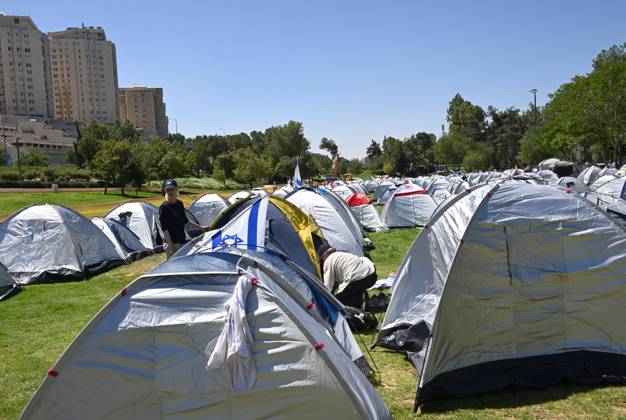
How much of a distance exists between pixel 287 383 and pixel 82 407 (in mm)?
1611

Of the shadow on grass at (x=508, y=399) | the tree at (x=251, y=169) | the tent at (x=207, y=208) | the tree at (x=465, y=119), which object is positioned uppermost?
the tree at (x=465, y=119)

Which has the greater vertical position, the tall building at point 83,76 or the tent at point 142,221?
the tall building at point 83,76

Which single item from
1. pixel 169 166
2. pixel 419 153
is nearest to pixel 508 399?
pixel 169 166

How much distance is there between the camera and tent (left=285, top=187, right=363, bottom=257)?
11.1 meters

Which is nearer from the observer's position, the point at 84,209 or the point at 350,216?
the point at 350,216

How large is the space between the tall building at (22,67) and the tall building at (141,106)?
33.8 m

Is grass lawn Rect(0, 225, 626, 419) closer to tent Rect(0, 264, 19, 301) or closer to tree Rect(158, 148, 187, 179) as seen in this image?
tent Rect(0, 264, 19, 301)

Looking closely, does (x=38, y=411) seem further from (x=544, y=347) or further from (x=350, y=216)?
(x=350, y=216)

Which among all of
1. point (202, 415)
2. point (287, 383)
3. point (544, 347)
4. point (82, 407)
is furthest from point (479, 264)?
point (82, 407)

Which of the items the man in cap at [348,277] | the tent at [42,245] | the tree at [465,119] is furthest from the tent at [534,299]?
the tree at [465,119]

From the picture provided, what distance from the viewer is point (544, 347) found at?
502 cm

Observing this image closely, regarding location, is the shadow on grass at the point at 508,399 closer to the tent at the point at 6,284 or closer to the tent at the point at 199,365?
the tent at the point at 199,365

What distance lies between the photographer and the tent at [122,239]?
1259 centimetres

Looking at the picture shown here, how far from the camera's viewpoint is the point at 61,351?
21.3 feet
